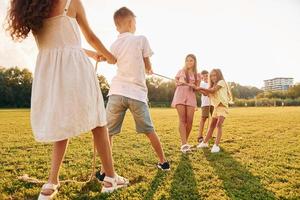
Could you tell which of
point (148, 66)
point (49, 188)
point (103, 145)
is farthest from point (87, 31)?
point (49, 188)

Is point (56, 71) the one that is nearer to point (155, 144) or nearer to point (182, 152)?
point (155, 144)

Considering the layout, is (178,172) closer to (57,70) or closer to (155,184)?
(155,184)

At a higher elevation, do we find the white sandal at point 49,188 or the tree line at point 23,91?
the tree line at point 23,91

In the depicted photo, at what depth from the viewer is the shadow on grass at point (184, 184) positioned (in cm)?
354

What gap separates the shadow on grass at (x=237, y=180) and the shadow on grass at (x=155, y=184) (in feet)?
2.55

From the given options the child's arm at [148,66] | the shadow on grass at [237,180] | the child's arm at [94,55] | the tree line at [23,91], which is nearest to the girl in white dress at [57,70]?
the child's arm at [94,55]

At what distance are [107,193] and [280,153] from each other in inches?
157

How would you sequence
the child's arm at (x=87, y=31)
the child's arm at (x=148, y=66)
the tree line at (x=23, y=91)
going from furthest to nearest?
the tree line at (x=23, y=91), the child's arm at (x=148, y=66), the child's arm at (x=87, y=31)

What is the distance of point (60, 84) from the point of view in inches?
120

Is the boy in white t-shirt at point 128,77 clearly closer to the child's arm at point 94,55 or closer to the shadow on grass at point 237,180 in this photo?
the child's arm at point 94,55

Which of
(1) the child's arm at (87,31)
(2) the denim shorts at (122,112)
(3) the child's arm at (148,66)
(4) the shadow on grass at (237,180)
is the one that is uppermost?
(1) the child's arm at (87,31)

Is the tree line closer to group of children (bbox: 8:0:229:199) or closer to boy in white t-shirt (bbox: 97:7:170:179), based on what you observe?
boy in white t-shirt (bbox: 97:7:170:179)

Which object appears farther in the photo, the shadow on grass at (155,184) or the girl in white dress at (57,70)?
the shadow on grass at (155,184)

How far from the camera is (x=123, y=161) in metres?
5.47
